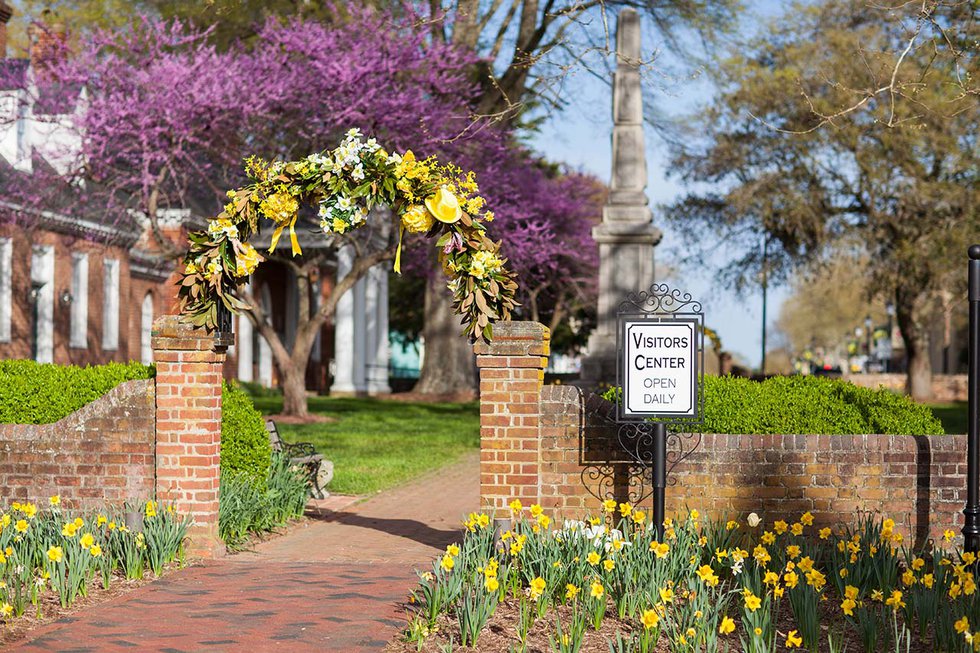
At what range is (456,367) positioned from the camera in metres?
41.2

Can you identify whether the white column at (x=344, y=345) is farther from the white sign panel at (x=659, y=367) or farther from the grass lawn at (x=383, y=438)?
the white sign panel at (x=659, y=367)

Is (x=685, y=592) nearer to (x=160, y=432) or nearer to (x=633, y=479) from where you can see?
→ (x=633, y=479)

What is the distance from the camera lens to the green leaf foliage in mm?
11523

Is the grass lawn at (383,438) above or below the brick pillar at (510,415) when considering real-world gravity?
below

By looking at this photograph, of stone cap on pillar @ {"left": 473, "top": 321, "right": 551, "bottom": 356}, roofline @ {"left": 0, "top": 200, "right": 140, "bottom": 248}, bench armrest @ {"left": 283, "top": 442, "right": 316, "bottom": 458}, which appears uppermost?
roofline @ {"left": 0, "top": 200, "right": 140, "bottom": 248}

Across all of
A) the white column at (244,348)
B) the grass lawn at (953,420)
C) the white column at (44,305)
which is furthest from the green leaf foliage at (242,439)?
the white column at (244,348)

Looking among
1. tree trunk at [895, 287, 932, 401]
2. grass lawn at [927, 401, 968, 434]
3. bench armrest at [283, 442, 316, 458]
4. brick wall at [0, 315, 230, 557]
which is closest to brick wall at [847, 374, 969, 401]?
tree trunk at [895, 287, 932, 401]

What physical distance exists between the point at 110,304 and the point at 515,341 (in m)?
27.1

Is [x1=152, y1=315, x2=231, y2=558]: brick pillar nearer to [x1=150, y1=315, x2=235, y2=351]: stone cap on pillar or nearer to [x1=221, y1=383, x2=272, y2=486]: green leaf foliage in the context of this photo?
[x1=150, y1=315, x2=235, y2=351]: stone cap on pillar

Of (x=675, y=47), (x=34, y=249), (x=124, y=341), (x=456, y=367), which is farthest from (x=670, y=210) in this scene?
(x=34, y=249)

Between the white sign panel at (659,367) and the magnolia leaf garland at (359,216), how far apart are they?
1189mm

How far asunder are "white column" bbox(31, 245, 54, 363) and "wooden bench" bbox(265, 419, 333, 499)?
59.2 feet

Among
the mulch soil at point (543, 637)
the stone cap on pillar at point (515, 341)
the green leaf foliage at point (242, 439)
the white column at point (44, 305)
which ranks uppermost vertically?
the white column at point (44, 305)

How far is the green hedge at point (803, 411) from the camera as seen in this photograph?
11.0m
